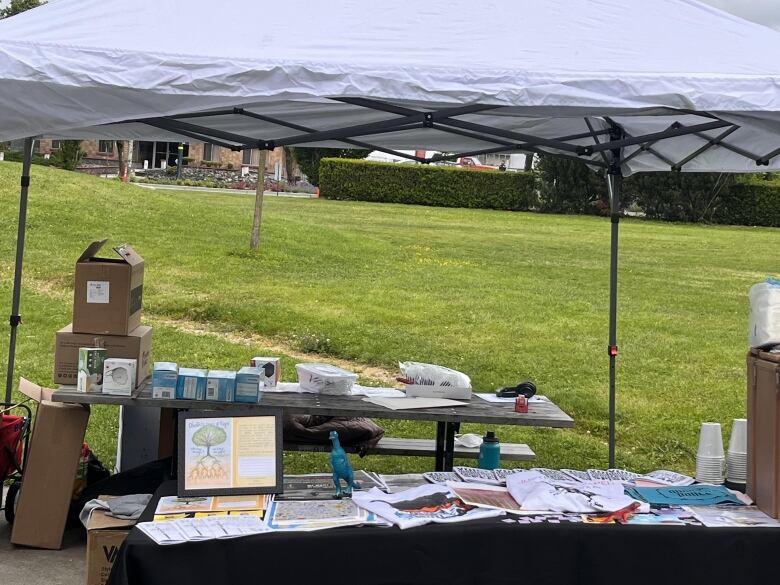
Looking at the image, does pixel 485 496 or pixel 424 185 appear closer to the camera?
pixel 485 496

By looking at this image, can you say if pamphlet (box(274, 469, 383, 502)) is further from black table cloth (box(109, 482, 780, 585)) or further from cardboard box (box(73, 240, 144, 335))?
cardboard box (box(73, 240, 144, 335))

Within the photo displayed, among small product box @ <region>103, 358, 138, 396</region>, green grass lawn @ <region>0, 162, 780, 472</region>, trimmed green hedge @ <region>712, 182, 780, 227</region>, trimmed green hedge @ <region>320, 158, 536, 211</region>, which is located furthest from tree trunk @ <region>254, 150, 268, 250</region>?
trimmed green hedge @ <region>712, 182, 780, 227</region>

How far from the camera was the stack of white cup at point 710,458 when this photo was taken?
4527 millimetres

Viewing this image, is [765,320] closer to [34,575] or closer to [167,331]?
[34,575]

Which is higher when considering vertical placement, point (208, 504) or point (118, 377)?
point (118, 377)

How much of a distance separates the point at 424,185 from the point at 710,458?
30.9 m

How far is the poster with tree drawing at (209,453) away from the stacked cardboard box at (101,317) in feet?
3.81

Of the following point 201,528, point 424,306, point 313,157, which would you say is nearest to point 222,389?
point 201,528

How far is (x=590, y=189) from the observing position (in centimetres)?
3388

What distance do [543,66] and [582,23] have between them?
74 cm

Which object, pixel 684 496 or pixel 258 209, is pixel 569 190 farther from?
pixel 684 496

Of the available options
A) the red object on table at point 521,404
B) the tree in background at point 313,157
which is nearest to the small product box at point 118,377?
the red object on table at point 521,404

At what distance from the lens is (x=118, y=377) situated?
5012 millimetres

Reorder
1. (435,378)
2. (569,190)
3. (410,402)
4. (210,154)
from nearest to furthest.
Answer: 1. (410,402)
2. (435,378)
3. (569,190)
4. (210,154)
